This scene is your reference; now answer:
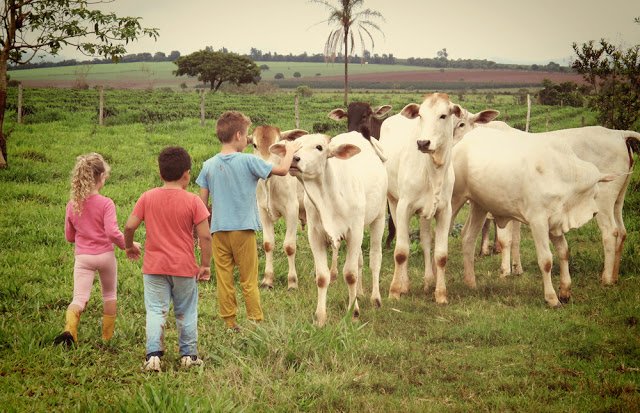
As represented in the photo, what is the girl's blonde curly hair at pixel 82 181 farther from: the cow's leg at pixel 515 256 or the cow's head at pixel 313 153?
the cow's leg at pixel 515 256

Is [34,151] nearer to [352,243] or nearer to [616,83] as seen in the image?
[352,243]

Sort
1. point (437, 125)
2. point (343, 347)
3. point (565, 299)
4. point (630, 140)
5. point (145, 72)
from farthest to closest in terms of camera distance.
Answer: point (145, 72) → point (630, 140) → point (565, 299) → point (437, 125) → point (343, 347)

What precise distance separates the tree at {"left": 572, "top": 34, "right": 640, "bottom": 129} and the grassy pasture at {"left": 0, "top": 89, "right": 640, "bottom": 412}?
4.40 m

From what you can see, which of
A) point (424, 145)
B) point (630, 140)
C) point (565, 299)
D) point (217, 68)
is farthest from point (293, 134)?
point (217, 68)

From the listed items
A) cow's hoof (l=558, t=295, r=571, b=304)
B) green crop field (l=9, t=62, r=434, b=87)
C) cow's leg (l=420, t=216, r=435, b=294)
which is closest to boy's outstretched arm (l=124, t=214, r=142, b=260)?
cow's leg (l=420, t=216, r=435, b=294)

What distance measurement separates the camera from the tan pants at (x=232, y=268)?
6.45 metres

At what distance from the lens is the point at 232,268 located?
6.56 metres

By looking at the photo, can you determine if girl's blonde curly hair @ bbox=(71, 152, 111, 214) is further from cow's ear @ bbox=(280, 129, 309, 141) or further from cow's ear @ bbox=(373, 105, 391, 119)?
cow's ear @ bbox=(373, 105, 391, 119)

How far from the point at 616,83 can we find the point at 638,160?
2353 millimetres

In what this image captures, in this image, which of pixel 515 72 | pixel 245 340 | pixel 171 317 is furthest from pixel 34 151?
pixel 515 72

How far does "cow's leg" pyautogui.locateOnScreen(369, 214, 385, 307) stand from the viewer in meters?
8.04

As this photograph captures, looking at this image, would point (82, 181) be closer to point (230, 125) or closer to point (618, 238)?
point (230, 125)

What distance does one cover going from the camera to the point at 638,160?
1622cm

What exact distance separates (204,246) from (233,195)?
695 millimetres
